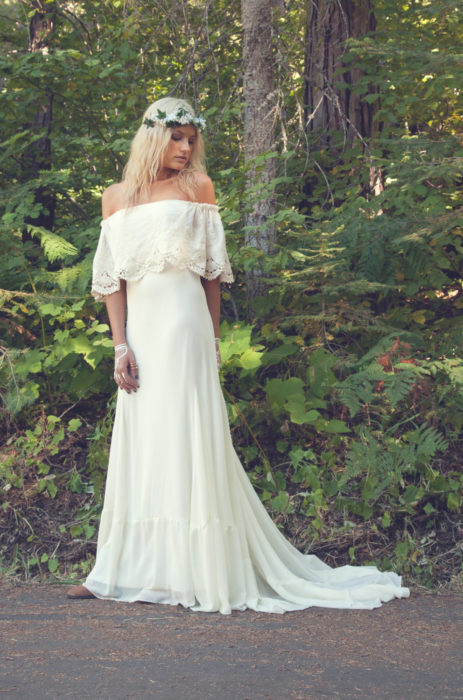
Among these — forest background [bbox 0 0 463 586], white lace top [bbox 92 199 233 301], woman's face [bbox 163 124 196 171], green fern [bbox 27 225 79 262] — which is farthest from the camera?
green fern [bbox 27 225 79 262]

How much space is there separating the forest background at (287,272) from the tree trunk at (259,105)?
16mm

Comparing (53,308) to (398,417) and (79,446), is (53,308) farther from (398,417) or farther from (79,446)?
(398,417)

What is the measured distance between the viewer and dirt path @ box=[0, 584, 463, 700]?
2904 millimetres

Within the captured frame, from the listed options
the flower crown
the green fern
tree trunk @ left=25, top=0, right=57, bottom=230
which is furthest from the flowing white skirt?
tree trunk @ left=25, top=0, right=57, bottom=230

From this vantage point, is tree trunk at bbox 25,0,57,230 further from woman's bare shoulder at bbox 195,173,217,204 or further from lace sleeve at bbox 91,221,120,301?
woman's bare shoulder at bbox 195,173,217,204

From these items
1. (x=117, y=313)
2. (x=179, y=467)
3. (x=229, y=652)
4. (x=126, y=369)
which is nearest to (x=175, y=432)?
(x=179, y=467)

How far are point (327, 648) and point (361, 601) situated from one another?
71cm

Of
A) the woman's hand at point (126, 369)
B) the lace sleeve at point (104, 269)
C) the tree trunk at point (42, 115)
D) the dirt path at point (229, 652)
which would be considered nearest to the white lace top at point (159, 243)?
the lace sleeve at point (104, 269)

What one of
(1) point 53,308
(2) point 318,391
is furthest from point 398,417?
(1) point 53,308

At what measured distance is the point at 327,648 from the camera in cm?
335

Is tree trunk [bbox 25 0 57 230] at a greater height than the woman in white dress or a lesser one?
greater

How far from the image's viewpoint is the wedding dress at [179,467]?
4.02m

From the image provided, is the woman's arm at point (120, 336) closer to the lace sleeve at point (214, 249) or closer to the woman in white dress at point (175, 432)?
the woman in white dress at point (175, 432)

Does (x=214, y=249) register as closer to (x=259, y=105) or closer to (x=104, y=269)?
(x=104, y=269)
